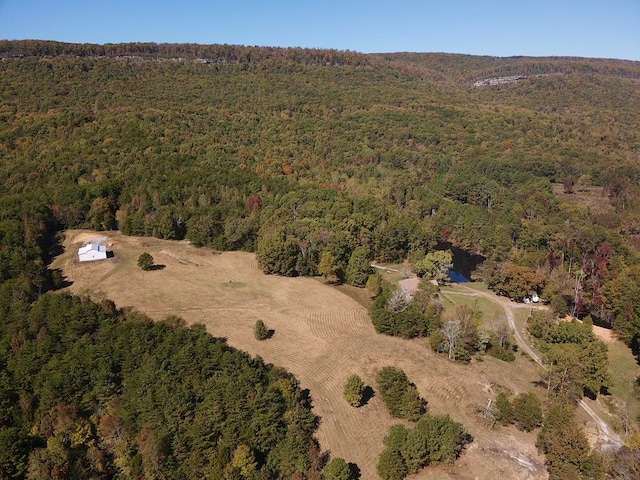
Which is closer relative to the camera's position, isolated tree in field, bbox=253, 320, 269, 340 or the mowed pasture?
the mowed pasture

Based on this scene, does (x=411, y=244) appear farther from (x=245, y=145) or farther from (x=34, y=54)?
(x=34, y=54)

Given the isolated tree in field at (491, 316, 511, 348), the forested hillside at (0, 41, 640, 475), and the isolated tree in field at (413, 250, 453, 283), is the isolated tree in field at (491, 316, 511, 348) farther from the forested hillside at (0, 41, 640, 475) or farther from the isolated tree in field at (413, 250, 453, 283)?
the isolated tree in field at (413, 250, 453, 283)

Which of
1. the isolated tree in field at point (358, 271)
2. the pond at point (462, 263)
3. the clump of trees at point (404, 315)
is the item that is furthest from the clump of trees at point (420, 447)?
the pond at point (462, 263)

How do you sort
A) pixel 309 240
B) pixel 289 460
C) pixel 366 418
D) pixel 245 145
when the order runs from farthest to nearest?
pixel 245 145 → pixel 309 240 → pixel 366 418 → pixel 289 460

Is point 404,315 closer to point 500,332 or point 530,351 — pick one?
point 500,332

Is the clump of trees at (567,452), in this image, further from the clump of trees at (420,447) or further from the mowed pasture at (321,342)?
the clump of trees at (420,447)

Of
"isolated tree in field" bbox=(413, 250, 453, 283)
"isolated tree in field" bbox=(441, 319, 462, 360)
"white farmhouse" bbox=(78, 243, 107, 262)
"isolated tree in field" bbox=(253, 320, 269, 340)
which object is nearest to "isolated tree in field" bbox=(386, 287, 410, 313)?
Result: "isolated tree in field" bbox=(441, 319, 462, 360)

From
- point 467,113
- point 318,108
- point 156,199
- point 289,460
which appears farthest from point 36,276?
point 467,113
